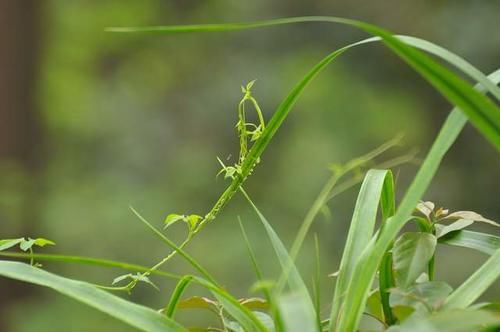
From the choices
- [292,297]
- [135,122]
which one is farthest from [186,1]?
[292,297]

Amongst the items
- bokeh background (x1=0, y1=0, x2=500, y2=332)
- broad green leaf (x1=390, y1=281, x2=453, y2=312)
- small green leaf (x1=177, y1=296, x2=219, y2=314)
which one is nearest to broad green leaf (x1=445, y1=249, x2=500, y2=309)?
broad green leaf (x1=390, y1=281, x2=453, y2=312)

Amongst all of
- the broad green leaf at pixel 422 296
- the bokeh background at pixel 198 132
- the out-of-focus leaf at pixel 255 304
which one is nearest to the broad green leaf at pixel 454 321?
the broad green leaf at pixel 422 296

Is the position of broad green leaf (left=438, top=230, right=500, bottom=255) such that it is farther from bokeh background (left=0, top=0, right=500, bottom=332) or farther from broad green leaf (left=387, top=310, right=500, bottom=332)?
bokeh background (left=0, top=0, right=500, bottom=332)

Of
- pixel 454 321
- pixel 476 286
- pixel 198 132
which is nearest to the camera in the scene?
pixel 454 321

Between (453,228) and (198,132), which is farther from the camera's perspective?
(198,132)

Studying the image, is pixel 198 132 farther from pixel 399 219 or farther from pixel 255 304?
pixel 399 219

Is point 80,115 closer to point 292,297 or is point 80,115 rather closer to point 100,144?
point 100,144

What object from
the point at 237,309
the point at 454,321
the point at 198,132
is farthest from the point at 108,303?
the point at 198,132
